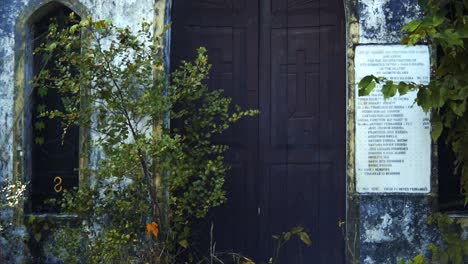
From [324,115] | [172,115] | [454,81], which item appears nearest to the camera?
[454,81]

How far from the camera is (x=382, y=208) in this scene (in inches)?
276

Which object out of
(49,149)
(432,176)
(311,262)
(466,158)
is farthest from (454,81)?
(49,149)

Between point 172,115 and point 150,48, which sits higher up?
point 150,48

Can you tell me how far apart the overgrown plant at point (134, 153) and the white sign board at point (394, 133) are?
41.1 inches

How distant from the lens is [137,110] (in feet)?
21.8

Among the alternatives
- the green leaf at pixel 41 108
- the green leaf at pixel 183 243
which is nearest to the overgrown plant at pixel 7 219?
the green leaf at pixel 41 108

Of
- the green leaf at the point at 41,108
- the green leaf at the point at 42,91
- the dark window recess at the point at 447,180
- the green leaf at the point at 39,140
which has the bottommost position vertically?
the dark window recess at the point at 447,180

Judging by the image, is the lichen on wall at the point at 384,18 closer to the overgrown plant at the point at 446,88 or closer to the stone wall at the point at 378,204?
the stone wall at the point at 378,204

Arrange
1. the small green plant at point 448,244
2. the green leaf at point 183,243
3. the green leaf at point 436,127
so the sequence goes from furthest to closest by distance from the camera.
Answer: the green leaf at point 183,243 → the small green plant at point 448,244 → the green leaf at point 436,127

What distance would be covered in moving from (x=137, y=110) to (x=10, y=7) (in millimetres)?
1839

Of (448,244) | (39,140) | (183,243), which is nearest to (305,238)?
(183,243)

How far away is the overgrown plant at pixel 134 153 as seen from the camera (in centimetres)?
656

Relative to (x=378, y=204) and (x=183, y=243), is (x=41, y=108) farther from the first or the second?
(x=378, y=204)

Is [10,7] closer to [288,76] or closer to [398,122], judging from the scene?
[288,76]
